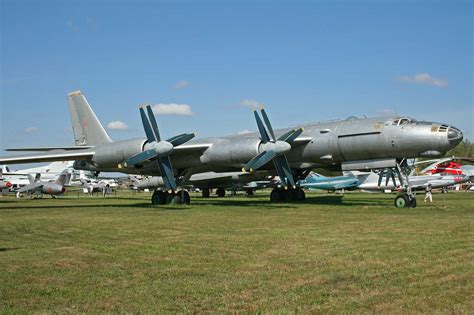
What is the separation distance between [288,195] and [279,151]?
5.20 metres

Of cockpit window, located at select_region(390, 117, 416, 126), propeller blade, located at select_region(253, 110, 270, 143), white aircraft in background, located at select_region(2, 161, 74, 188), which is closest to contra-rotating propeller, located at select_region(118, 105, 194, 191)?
propeller blade, located at select_region(253, 110, 270, 143)

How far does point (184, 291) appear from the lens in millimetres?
5598

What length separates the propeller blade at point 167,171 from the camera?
22.7 meters

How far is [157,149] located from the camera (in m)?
22.0

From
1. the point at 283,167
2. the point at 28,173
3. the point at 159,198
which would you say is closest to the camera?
the point at 283,167

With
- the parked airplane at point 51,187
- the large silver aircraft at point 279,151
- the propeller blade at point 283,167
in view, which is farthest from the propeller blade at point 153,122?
the parked airplane at point 51,187

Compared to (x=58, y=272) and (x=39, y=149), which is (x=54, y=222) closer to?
(x=58, y=272)

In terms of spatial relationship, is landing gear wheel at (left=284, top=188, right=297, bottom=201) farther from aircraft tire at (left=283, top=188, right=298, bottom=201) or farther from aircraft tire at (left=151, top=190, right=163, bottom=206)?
aircraft tire at (left=151, top=190, right=163, bottom=206)

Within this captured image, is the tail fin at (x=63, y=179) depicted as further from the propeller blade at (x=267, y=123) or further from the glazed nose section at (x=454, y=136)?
the glazed nose section at (x=454, y=136)

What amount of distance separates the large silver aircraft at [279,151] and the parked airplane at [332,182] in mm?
14798

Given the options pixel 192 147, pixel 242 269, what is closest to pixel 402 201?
pixel 192 147

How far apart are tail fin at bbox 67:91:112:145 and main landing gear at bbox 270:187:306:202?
9253 millimetres

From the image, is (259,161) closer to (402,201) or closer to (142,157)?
(142,157)

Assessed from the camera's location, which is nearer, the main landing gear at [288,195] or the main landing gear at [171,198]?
the main landing gear at [171,198]
